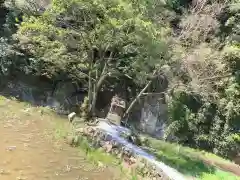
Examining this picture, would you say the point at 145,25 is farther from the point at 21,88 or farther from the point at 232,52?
the point at 21,88

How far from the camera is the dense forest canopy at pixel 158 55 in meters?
14.0

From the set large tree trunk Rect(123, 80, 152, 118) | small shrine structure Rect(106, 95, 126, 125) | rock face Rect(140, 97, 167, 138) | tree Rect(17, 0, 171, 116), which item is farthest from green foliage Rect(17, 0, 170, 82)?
rock face Rect(140, 97, 167, 138)

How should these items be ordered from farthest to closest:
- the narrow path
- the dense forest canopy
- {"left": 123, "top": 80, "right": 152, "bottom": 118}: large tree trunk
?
1. {"left": 123, "top": 80, "right": 152, "bottom": 118}: large tree trunk
2. the dense forest canopy
3. the narrow path

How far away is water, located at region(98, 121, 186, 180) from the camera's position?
11339 millimetres

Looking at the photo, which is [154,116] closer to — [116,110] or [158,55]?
[116,110]

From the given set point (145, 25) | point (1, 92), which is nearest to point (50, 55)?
point (1, 92)

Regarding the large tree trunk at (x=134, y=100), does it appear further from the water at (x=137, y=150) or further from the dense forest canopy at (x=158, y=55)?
the water at (x=137, y=150)

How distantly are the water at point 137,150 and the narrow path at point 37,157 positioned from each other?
2.01m

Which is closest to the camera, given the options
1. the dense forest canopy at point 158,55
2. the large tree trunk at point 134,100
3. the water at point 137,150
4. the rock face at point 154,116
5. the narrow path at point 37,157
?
the narrow path at point 37,157

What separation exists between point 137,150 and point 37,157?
403 cm

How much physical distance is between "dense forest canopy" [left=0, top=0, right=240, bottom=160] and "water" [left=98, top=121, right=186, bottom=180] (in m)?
2.19

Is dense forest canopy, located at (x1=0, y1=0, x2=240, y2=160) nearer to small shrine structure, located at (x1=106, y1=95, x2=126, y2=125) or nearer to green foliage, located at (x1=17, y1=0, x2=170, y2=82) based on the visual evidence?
green foliage, located at (x1=17, y1=0, x2=170, y2=82)

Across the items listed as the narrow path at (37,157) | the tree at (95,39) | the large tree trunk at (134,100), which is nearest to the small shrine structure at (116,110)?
the large tree trunk at (134,100)

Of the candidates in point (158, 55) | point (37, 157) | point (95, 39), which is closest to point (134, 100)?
point (158, 55)
